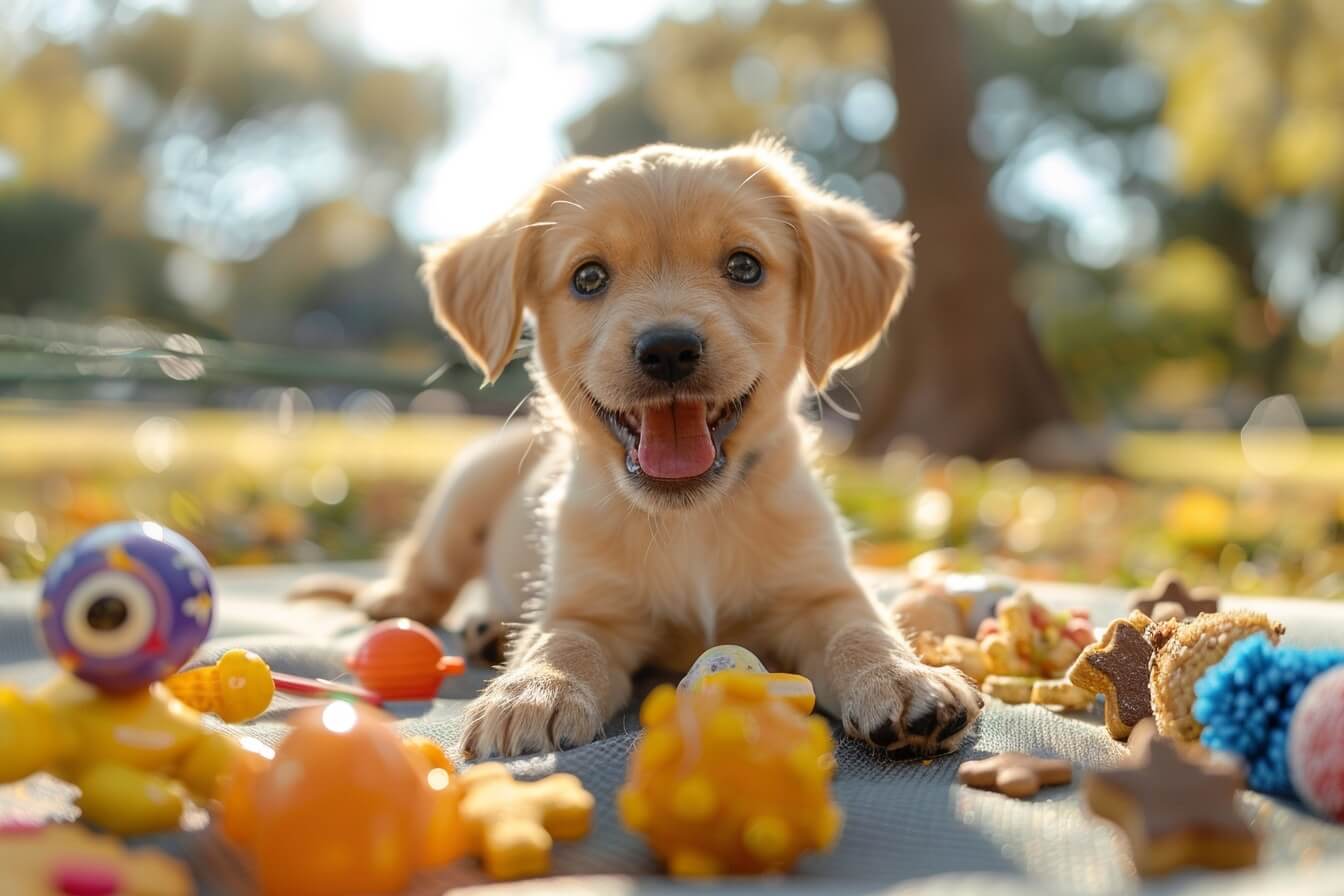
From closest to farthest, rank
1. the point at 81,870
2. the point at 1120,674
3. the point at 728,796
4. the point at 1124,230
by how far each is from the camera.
→ 1. the point at 81,870
2. the point at 728,796
3. the point at 1120,674
4. the point at 1124,230

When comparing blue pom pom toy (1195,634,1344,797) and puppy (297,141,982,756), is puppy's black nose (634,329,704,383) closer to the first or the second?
puppy (297,141,982,756)

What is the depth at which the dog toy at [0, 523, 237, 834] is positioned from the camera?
149 cm

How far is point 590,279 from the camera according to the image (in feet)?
9.53

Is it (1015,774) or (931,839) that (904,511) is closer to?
(1015,774)

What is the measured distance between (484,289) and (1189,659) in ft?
6.67

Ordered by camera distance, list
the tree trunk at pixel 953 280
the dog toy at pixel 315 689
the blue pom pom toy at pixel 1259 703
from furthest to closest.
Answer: the tree trunk at pixel 953 280 < the dog toy at pixel 315 689 < the blue pom pom toy at pixel 1259 703

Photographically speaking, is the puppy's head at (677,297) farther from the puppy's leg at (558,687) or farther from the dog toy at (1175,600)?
the dog toy at (1175,600)

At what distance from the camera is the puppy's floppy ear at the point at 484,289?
10.1 ft

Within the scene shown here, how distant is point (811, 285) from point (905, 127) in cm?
723

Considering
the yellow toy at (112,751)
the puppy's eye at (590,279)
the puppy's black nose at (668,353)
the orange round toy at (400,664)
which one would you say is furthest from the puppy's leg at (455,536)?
the yellow toy at (112,751)

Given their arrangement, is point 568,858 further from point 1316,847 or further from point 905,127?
point 905,127

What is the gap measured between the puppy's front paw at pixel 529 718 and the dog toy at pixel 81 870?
2.51ft

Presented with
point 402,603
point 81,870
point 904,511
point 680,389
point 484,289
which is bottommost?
point 904,511

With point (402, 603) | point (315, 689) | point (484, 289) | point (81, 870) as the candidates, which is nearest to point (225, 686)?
point (315, 689)
